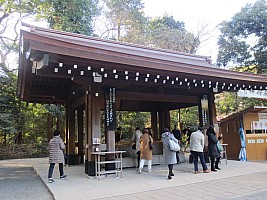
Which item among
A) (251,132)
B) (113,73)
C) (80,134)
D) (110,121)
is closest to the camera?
(113,73)

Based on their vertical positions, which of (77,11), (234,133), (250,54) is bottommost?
(234,133)

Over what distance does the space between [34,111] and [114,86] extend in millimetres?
12365

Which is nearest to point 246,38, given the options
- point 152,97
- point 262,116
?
point 262,116

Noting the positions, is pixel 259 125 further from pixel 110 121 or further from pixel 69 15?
pixel 69 15

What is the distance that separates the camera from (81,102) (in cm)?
826

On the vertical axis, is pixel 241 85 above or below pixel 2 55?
below

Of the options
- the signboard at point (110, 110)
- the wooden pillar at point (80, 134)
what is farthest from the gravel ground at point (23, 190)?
the wooden pillar at point (80, 134)

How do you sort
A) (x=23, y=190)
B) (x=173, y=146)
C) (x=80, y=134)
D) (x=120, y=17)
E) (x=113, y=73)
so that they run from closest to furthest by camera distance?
(x=23, y=190) < (x=173, y=146) < (x=113, y=73) < (x=80, y=134) < (x=120, y=17)

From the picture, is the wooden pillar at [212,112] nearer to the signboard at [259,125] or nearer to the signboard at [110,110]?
the signboard at [259,125]

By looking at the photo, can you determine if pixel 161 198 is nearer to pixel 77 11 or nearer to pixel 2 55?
pixel 77 11

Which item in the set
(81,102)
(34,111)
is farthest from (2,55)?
(81,102)

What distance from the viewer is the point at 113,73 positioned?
660 centimetres

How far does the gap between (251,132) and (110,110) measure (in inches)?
303

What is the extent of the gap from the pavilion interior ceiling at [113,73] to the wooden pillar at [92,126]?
13.2 inches
